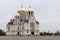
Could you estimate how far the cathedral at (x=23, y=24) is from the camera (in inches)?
3073

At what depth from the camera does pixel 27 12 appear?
7975cm

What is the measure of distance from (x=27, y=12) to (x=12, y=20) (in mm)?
7373

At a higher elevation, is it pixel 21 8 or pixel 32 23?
pixel 21 8

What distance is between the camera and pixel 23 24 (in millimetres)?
78250

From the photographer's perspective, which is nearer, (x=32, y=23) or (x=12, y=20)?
(x=32, y=23)

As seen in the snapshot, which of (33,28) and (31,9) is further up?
(31,9)

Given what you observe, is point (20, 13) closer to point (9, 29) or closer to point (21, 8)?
point (21, 8)

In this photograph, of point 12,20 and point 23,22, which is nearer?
point 23,22

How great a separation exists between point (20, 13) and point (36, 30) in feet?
26.8

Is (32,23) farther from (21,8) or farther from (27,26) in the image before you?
(21,8)

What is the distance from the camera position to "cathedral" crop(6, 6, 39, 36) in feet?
256

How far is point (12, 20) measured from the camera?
84000mm

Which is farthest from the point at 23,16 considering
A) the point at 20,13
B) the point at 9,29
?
the point at 9,29

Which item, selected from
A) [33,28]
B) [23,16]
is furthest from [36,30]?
[23,16]
